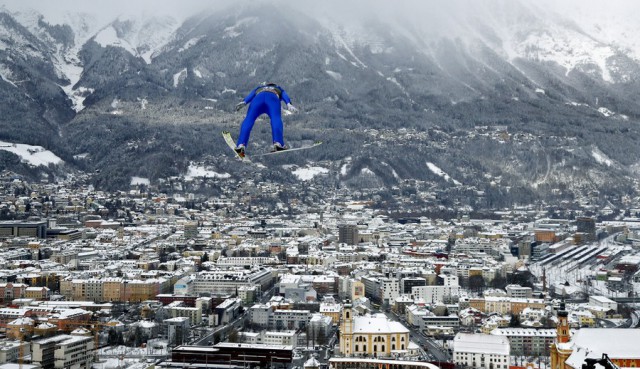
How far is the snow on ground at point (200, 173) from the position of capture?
88.9 meters

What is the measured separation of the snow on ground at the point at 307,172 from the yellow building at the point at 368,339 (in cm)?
6265

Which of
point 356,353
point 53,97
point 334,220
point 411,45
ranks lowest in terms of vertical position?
point 356,353

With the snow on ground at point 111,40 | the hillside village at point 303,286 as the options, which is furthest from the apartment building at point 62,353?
the snow on ground at point 111,40

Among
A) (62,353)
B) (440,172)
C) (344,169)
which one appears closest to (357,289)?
(62,353)

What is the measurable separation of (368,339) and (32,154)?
69442 mm

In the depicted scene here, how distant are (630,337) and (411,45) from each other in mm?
113439

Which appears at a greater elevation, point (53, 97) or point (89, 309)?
point (53, 97)

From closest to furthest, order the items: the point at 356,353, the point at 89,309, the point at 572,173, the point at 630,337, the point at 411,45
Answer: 1. the point at 630,337
2. the point at 356,353
3. the point at 89,309
4. the point at 572,173
5. the point at 411,45

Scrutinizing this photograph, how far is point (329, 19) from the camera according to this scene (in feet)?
446

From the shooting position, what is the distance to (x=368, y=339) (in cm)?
2716

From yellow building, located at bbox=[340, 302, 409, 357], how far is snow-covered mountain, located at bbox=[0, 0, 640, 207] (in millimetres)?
60233

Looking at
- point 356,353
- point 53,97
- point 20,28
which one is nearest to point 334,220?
point 356,353

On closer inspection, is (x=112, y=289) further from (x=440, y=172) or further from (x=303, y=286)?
(x=440, y=172)

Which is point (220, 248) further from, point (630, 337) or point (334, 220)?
point (630, 337)
